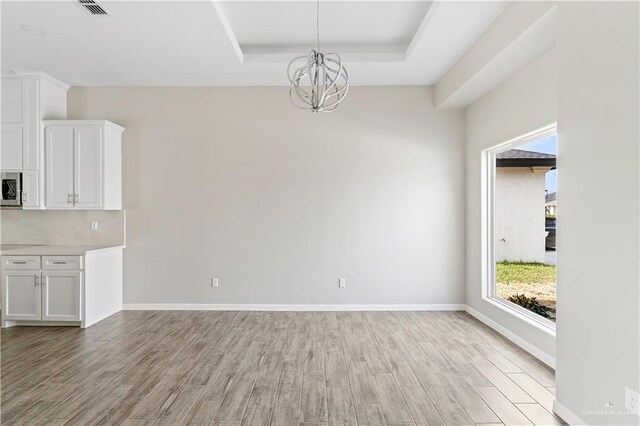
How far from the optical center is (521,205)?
12.9ft

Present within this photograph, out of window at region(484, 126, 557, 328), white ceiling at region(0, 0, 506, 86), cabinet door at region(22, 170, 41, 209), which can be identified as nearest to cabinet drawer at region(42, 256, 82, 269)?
cabinet door at region(22, 170, 41, 209)

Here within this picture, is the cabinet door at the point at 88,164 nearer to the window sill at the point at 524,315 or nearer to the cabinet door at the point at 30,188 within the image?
the cabinet door at the point at 30,188

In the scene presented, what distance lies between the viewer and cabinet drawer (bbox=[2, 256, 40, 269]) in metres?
4.22

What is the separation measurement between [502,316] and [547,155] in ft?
5.73

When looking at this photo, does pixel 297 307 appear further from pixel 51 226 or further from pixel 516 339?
pixel 51 226

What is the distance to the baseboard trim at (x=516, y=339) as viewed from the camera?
10.3 feet

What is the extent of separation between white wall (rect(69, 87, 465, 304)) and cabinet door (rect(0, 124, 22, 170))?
74cm

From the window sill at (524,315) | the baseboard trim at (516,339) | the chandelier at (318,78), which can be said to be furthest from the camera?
the window sill at (524,315)

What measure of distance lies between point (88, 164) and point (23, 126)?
884 mm

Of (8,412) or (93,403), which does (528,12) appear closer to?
(93,403)

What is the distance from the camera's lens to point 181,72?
14.7 ft

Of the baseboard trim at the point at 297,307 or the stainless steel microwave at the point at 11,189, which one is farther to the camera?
the baseboard trim at the point at 297,307

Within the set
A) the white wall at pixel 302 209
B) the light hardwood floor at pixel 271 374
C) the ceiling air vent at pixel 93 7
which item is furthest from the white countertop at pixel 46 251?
the ceiling air vent at pixel 93 7

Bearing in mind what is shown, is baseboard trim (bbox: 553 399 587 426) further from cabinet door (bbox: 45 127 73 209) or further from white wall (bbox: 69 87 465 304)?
cabinet door (bbox: 45 127 73 209)
